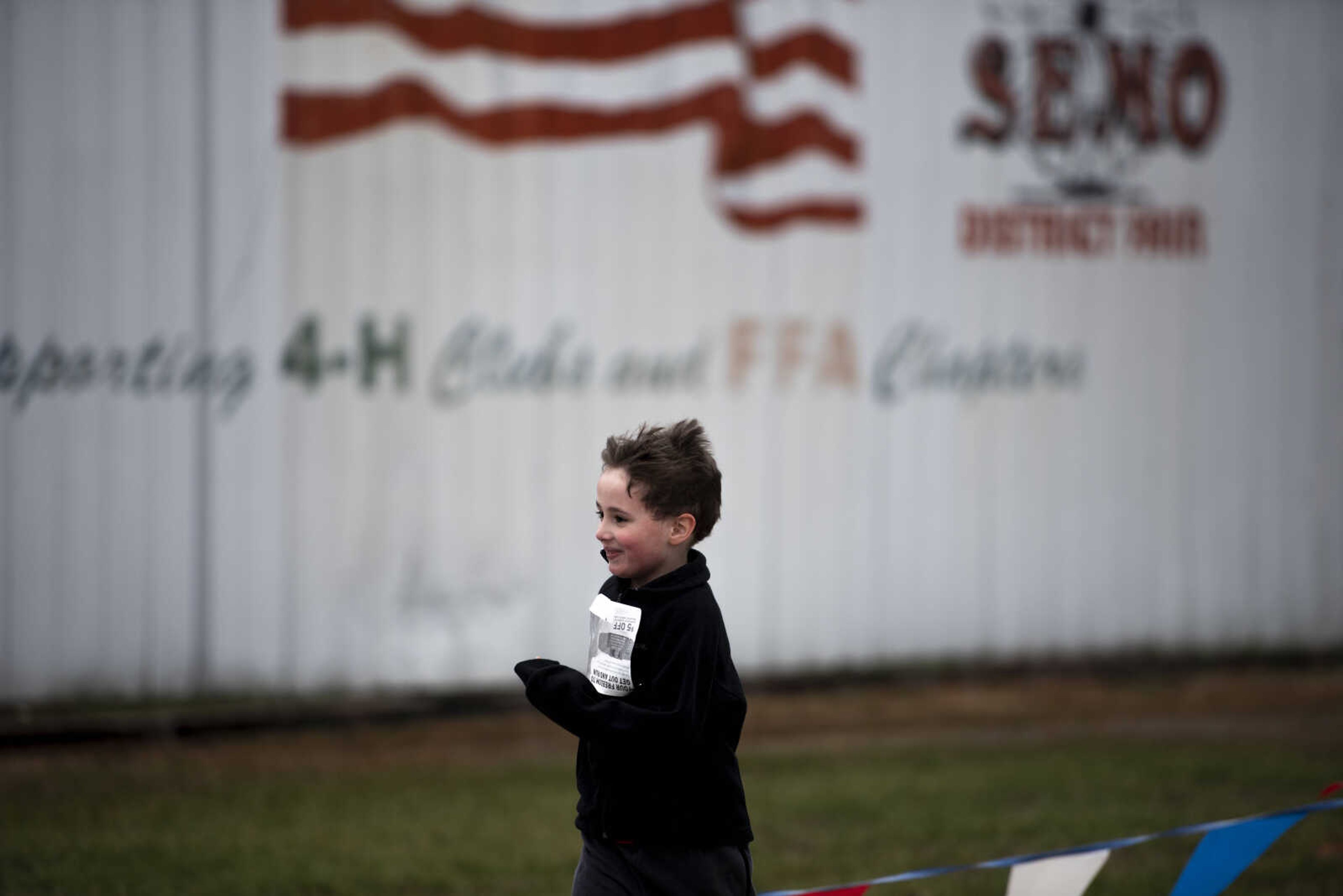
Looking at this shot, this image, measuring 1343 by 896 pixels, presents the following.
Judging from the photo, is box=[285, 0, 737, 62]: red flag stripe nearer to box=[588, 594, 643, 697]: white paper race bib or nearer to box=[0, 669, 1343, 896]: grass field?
box=[0, 669, 1343, 896]: grass field

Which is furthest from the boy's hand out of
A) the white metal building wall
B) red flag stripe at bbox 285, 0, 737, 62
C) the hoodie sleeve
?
red flag stripe at bbox 285, 0, 737, 62

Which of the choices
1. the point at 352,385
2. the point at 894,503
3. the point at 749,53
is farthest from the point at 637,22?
the point at 894,503

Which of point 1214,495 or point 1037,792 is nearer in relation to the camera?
point 1037,792

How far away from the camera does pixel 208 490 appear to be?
24.7 feet

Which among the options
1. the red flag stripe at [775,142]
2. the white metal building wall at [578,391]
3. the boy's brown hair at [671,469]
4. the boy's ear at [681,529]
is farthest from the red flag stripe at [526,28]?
the boy's ear at [681,529]

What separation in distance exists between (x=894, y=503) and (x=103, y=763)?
422 centimetres

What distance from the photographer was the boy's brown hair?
2992 millimetres

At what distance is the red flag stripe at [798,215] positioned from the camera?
27.0 feet

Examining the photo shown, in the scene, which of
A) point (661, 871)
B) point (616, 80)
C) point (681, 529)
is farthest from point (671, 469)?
point (616, 80)

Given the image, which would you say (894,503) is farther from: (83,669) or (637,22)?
(83,669)

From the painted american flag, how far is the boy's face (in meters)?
5.19

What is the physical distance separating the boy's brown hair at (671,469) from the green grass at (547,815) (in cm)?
241

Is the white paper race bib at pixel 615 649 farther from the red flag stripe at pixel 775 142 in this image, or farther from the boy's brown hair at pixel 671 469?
the red flag stripe at pixel 775 142

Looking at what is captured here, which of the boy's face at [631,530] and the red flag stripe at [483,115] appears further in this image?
the red flag stripe at [483,115]
